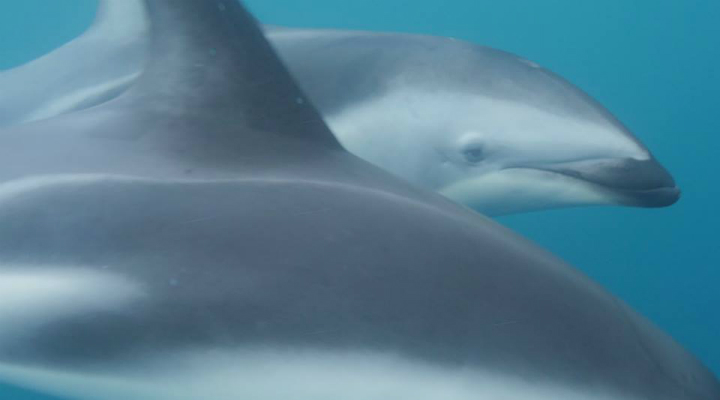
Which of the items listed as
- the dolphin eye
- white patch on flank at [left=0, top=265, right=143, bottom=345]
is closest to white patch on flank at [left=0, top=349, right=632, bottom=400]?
white patch on flank at [left=0, top=265, right=143, bottom=345]

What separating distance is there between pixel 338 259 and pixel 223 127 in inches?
30.0

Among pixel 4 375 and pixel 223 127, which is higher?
pixel 223 127

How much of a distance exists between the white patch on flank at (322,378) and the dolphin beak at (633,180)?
205 cm

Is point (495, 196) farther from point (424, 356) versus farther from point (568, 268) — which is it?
point (424, 356)

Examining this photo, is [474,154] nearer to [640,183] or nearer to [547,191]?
[547,191]

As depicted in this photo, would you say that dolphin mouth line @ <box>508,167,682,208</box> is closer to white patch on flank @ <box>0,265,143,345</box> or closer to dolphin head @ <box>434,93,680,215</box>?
dolphin head @ <box>434,93,680,215</box>

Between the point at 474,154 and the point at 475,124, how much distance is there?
168mm

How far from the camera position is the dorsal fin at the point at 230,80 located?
95.7 inches

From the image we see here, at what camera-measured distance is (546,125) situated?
3689mm

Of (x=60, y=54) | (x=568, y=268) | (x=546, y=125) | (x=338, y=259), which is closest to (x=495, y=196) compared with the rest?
(x=546, y=125)

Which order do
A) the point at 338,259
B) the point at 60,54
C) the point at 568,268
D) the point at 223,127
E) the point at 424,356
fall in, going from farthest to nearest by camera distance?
the point at 60,54
the point at 223,127
the point at 568,268
the point at 338,259
the point at 424,356

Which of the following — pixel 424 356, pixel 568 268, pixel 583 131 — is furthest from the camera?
pixel 583 131

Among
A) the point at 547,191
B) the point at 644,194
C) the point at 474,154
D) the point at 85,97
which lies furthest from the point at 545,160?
the point at 85,97

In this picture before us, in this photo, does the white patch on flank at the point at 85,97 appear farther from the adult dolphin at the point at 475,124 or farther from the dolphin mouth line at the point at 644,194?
the dolphin mouth line at the point at 644,194
